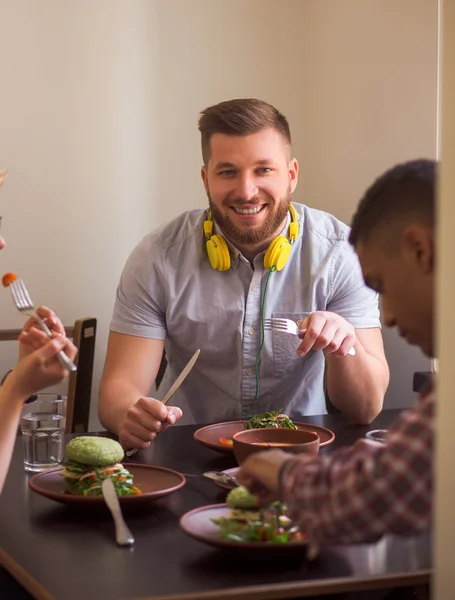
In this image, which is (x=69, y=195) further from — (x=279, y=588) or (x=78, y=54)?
(x=279, y=588)

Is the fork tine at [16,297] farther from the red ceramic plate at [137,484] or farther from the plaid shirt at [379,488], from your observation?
the plaid shirt at [379,488]

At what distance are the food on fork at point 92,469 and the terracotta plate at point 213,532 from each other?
179 millimetres

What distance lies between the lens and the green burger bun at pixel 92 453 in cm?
137

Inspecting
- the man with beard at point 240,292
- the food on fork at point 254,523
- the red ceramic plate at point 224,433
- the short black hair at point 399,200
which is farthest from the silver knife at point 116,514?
the man with beard at point 240,292

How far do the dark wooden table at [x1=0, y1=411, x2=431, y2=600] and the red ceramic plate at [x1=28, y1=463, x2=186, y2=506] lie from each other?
1.1 inches

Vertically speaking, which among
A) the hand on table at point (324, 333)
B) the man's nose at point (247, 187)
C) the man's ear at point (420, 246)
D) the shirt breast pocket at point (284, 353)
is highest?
the man's nose at point (247, 187)

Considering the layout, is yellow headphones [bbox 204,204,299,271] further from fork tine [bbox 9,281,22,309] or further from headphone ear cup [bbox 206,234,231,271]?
fork tine [bbox 9,281,22,309]

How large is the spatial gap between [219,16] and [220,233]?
1812 millimetres

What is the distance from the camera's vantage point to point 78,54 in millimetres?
A: 3689

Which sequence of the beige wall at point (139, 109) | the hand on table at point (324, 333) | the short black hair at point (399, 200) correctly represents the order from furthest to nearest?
the beige wall at point (139, 109) → the hand on table at point (324, 333) → the short black hair at point (399, 200)

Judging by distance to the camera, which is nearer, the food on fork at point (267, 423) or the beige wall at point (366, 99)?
the food on fork at point (267, 423)

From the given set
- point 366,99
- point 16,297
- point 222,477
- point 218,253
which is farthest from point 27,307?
point 366,99

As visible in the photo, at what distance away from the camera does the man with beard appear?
7.63 ft

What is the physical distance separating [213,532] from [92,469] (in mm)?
300
